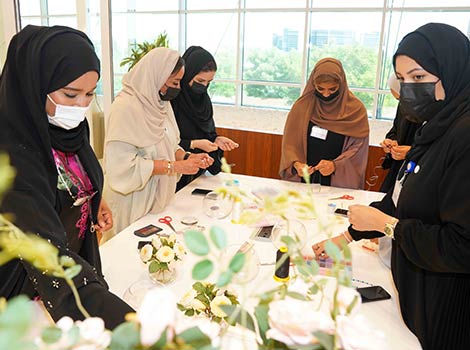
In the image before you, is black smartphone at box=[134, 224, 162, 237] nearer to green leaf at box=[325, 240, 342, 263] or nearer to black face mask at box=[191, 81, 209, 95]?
black face mask at box=[191, 81, 209, 95]

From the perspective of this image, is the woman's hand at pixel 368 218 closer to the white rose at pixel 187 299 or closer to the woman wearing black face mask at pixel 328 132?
the white rose at pixel 187 299

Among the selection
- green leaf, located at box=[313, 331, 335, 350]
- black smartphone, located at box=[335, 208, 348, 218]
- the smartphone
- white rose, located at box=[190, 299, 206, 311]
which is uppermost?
green leaf, located at box=[313, 331, 335, 350]

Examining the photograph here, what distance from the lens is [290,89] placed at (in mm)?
7859

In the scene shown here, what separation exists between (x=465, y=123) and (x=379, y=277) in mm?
706

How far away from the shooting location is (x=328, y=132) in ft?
9.91

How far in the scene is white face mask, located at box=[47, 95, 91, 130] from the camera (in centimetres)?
136

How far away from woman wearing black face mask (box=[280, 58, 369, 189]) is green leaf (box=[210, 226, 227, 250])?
2518 millimetres

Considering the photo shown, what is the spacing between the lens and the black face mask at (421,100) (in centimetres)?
152

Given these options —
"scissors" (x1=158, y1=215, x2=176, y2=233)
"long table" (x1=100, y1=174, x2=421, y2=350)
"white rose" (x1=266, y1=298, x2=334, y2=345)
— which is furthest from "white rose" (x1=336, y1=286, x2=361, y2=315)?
"scissors" (x1=158, y1=215, x2=176, y2=233)

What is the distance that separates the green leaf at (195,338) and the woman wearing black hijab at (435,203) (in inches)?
42.6

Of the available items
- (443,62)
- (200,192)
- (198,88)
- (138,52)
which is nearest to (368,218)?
(443,62)

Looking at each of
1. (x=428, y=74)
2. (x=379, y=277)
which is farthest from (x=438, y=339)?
(x=428, y=74)

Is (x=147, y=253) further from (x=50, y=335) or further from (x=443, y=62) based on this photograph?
(x=443, y=62)

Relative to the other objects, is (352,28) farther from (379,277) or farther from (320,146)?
(379,277)
